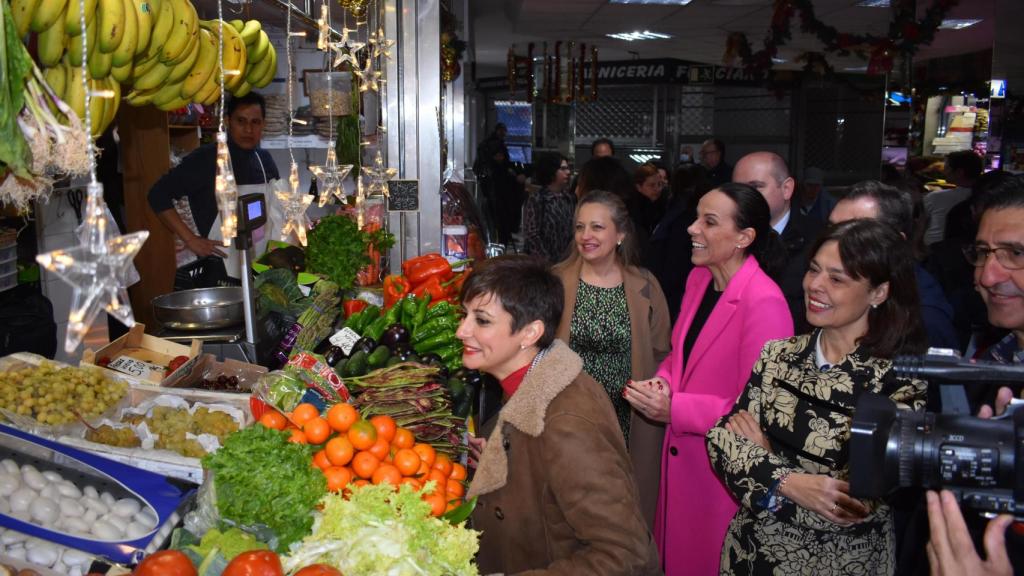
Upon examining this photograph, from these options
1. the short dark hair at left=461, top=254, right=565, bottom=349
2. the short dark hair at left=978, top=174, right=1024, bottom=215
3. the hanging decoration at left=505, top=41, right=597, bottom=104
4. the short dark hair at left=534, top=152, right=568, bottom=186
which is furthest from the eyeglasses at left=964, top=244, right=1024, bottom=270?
the hanging decoration at left=505, top=41, right=597, bottom=104

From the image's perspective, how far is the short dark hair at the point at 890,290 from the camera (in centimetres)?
234

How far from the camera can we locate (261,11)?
6.12 m

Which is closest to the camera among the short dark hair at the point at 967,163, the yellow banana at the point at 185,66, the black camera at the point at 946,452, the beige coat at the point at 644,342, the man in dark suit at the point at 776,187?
the black camera at the point at 946,452

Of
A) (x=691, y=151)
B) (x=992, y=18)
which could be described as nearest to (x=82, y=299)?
(x=992, y=18)

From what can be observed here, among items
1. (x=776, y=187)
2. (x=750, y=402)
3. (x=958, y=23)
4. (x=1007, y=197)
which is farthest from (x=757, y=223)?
(x=958, y=23)

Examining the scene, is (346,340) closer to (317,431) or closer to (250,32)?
(317,431)

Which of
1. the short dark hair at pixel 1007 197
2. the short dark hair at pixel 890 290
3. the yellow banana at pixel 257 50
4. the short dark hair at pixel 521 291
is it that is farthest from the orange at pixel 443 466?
the yellow banana at pixel 257 50

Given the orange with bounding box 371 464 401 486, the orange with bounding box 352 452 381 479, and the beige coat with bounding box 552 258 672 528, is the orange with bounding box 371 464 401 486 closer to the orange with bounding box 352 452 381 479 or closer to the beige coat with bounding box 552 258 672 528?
the orange with bounding box 352 452 381 479

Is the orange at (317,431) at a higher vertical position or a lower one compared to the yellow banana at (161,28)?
lower

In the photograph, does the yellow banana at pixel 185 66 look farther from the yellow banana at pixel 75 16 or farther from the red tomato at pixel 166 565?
the red tomato at pixel 166 565

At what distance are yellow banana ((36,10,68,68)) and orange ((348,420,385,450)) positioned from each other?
3.90 feet

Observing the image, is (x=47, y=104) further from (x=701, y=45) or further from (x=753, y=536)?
→ (x=701, y=45)

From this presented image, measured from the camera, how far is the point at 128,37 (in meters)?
2.23

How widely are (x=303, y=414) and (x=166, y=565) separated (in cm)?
87
